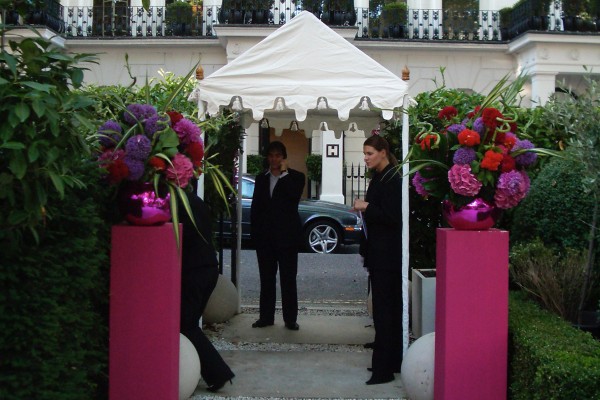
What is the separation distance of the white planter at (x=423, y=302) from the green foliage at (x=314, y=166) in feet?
54.1

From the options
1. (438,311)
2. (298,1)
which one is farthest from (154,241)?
(298,1)

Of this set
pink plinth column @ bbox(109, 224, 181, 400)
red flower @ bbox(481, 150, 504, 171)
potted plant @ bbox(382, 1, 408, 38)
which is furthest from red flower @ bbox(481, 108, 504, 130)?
potted plant @ bbox(382, 1, 408, 38)

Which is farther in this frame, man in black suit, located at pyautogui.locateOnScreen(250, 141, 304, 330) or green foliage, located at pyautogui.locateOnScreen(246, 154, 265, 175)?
green foliage, located at pyautogui.locateOnScreen(246, 154, 265, 175)

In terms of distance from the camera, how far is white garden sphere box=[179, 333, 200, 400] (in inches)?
218

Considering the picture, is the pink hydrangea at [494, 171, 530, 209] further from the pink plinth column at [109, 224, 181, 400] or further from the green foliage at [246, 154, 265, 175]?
the green foliage at [246, 154, 265, 175]

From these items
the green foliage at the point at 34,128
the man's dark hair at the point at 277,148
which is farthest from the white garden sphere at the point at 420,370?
the man's dark hair at the point at 277,148

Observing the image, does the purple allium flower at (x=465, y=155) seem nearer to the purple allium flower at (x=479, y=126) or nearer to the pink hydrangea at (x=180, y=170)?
the purple allium flower at (x=479, y=126)

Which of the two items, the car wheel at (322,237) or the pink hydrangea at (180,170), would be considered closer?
the pink hydrangea at (180,170)

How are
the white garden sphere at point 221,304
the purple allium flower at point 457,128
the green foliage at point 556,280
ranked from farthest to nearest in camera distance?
the white garden sphere at point 221,304
the green foliage at point 556,280
the purple allium flower at point 457,128

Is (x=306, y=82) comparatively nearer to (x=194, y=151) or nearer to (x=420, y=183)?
(x=420, y=183)

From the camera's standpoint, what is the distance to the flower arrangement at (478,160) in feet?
17.5

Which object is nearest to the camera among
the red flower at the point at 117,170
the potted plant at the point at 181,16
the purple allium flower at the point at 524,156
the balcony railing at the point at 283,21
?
the red flower at the point at 117,170

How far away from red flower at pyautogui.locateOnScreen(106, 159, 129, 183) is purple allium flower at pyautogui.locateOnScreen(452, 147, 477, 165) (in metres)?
2.19

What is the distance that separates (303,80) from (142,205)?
94.7 inches
